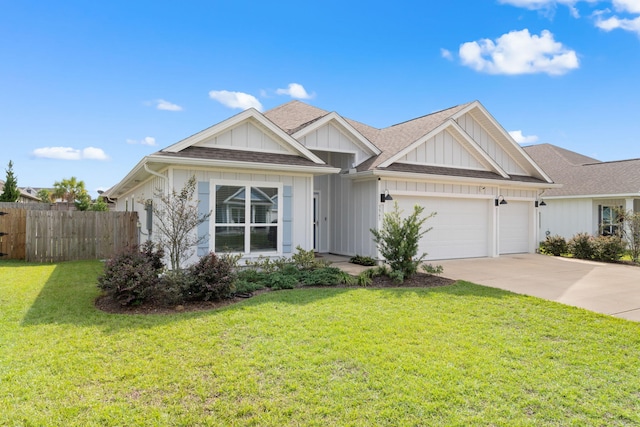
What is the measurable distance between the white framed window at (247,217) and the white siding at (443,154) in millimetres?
5026

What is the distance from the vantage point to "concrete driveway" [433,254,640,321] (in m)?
7.31

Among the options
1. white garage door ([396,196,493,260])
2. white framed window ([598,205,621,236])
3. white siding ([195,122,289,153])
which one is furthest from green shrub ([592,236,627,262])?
white siding ([195,122,289,153])

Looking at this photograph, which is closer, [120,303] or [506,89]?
[120,303]

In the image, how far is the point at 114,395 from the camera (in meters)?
3.60

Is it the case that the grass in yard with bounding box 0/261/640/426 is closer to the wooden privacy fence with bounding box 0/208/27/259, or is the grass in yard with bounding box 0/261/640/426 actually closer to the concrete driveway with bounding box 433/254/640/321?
the concrete driveway with bounding box 433/254/640/321

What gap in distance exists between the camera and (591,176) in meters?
20.2

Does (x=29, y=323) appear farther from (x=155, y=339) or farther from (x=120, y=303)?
(x=155, y=339)

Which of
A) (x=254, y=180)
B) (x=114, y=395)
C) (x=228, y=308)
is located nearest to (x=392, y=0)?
(x=254, y=180)

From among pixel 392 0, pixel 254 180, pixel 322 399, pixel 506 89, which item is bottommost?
pixel 322 399

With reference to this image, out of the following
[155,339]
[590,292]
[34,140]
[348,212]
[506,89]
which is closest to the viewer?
[155,339]

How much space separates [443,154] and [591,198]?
33.8ft

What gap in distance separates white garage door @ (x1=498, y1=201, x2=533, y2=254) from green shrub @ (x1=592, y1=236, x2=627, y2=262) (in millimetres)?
2428

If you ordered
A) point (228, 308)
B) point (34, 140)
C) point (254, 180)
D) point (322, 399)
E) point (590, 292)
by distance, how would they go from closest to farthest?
point (322, 399) → point (228, 308) → point (590, 292) → point (254, 180) → point (34, 140)

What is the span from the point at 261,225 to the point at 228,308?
3858 millimetres
